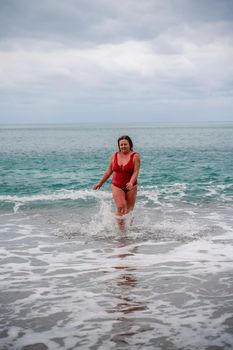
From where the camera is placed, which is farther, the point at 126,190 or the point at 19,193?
the point at 19,193

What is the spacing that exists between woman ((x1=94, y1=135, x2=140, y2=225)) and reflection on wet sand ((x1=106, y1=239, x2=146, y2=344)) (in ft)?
8.48

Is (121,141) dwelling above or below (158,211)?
above

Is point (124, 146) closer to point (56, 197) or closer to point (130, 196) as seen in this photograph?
point (130, 196)

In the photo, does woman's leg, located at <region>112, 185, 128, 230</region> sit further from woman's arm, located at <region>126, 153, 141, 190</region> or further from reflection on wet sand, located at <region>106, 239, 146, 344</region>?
reflection on wet sand, located at <region>106, 239, 146, 344</region>

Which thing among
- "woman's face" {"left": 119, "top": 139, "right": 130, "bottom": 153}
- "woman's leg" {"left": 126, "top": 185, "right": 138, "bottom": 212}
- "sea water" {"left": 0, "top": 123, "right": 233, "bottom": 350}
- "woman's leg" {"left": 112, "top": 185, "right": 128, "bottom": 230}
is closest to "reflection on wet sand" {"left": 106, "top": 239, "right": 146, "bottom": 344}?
"sea water" {"left": 0, "top": 123, "right": 233, "bottom": 350}

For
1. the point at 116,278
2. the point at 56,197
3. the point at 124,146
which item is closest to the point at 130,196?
the point at 124,146

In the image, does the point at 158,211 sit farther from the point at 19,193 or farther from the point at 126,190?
the point at 19,193

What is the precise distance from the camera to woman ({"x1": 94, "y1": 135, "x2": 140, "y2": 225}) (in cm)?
960

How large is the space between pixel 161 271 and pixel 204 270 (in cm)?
70

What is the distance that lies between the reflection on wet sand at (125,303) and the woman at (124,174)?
2.59m

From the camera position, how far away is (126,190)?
9.84 metres

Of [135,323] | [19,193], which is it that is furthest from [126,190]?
[19,193]

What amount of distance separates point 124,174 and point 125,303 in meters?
4.73

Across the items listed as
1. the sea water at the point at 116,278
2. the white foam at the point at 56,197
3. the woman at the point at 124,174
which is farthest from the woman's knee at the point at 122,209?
the white foam at the point at 56,197
